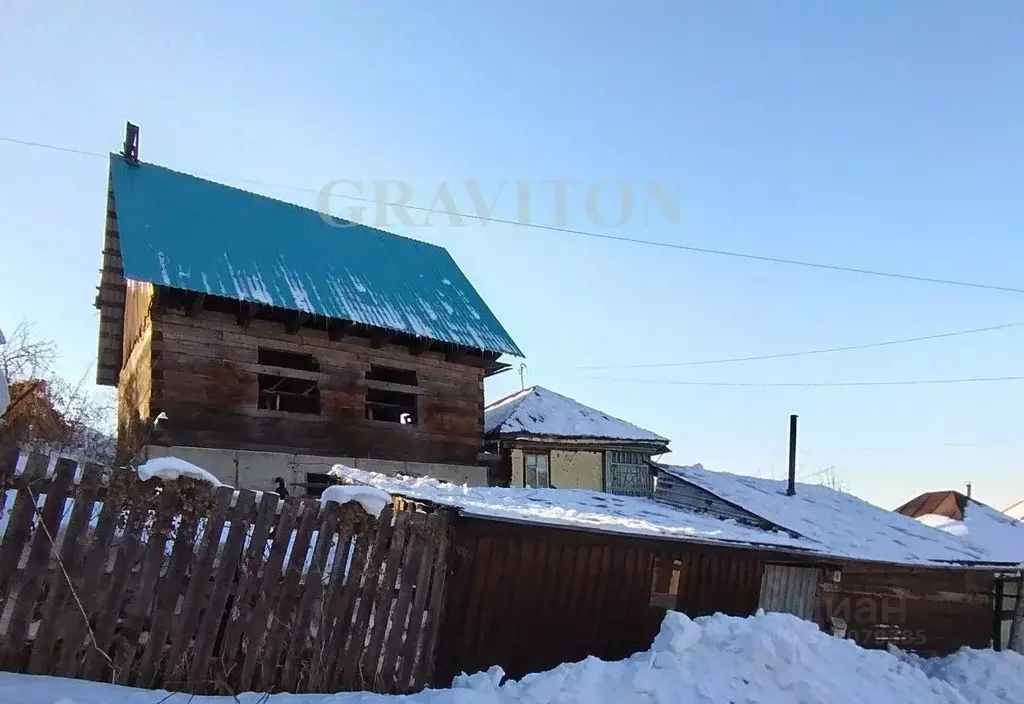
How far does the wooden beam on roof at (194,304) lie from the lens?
48.8ft

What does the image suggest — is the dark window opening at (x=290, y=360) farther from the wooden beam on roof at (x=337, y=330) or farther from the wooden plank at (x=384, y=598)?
the wooden plank at (x=384, y=598)

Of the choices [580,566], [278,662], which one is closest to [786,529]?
[580,566]

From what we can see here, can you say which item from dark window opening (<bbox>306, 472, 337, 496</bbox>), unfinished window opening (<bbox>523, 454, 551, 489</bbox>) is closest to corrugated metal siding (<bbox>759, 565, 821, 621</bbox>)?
dark window opening (<bbox>306, 472, 337, 496</bbox>)

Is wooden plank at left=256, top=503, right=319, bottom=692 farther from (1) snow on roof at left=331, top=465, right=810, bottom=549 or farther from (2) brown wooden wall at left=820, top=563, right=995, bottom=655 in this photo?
(2) brown wooden wall at left=820, top=563, right=995, bottom=655

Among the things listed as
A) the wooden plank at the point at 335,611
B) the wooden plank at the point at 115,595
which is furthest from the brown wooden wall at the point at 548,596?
the wooden plank at the point at 115,595

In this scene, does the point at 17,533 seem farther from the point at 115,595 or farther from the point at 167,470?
the point at 167,470

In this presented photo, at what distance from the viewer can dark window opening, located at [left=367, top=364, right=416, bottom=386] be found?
1784 centimetres

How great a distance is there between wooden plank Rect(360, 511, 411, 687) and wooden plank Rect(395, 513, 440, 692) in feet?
0.97

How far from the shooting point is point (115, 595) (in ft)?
17.9

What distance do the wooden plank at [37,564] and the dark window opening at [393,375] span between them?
487 inches

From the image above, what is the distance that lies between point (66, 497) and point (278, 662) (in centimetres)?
215

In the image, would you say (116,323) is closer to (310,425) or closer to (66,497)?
(310,425)

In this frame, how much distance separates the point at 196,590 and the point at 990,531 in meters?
24.2

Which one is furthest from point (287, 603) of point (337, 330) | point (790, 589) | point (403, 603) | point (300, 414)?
point (337, 330)
